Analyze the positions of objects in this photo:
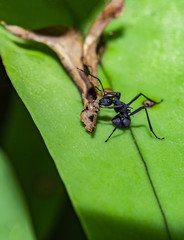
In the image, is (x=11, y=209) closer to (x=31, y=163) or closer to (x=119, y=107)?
(x=31, y=163)

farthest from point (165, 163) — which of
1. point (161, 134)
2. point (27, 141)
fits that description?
point (27, 141)

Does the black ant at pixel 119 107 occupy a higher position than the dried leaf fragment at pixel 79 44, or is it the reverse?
the dried leaf fragment at pixel 79 44

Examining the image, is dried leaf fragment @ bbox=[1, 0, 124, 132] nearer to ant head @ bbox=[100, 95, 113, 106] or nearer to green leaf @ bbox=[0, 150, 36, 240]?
ant head @ bbox=[100, 95, 113, 106]

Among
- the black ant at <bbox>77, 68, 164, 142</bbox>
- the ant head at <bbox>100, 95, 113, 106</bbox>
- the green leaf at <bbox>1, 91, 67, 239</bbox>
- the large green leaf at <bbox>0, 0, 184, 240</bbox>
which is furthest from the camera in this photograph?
the green leaf at <bbox>1, 91, 67, 239</bbox>

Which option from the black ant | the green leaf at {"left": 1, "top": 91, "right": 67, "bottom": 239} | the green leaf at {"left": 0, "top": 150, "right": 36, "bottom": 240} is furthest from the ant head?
the green leaf at {"left": 0, "top": 150, "right": 36, "bottom": 240}

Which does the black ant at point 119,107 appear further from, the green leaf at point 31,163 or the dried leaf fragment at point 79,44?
the green leaf at point 31,163

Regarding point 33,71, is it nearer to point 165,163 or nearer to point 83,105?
point 83,105

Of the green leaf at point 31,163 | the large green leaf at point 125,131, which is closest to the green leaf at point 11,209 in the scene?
the green leaf at point 31,163
